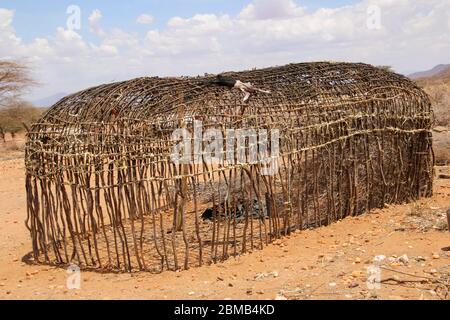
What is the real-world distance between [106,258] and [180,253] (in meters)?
1.04

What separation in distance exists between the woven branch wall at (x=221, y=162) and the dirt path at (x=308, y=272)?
324mm

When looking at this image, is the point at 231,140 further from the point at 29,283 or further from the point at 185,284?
the point at 29,283

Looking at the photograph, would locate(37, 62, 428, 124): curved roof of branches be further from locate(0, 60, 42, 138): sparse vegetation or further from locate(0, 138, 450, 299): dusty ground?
locate(0, 60, 42, 138): sparse vegetation

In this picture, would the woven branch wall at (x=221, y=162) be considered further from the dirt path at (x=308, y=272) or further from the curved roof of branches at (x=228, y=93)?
the dirt path at (x=308, y=272)

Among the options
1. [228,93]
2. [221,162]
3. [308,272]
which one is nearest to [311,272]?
[308,272]

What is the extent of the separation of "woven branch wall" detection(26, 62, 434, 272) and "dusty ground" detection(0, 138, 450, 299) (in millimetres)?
342

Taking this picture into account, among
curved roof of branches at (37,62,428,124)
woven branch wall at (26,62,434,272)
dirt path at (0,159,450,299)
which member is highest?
curved roof of branches at (37,62,428,124)

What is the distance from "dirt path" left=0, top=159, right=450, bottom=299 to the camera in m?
5.16

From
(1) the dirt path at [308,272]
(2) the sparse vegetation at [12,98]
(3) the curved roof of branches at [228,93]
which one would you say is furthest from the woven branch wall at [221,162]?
(2) the sparse vegetation at [12,98]

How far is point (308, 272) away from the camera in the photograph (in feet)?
19.1

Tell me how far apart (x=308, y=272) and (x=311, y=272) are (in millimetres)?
35

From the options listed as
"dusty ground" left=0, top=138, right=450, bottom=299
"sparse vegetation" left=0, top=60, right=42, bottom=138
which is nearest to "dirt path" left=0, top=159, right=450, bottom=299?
"dusty ground" left=0, top=138, right=450, bottom=299

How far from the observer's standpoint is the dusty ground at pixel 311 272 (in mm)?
5141

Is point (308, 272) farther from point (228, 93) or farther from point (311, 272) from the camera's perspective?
point (228, 93)
